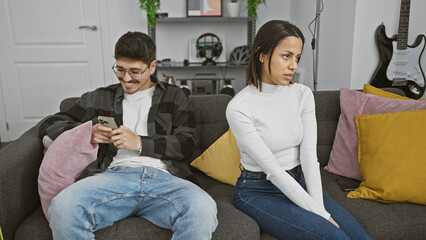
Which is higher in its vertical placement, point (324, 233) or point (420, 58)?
point (420, 58)

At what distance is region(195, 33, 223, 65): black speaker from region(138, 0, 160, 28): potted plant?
483mm

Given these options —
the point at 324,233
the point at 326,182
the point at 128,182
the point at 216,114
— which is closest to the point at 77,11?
the point at 216,114

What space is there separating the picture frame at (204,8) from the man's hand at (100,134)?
7.66 feet

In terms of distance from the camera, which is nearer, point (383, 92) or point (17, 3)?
point (383, 92)

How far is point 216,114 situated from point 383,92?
32.8 inches

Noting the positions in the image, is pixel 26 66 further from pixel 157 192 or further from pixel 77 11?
pixel 157 192

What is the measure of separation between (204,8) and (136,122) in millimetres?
2248

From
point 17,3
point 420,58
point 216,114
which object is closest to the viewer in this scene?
point 216,114

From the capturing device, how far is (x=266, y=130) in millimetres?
1322

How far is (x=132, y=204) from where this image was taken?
4.31 feet

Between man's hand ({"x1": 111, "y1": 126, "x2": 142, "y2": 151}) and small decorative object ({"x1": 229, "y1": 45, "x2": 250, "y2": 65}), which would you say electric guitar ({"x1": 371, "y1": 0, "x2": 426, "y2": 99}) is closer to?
small decorative object ({"x1": 229, "y1": 45, "x2": 250, "y2": 65})

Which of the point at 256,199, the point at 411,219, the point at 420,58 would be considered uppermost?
the point at 420,58

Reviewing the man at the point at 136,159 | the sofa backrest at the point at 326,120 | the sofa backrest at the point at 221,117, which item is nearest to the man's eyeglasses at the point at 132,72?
the man at the point at 136,159

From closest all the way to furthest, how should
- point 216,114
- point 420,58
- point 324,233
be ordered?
point 324,233 → point 216,114 → point 420,58
